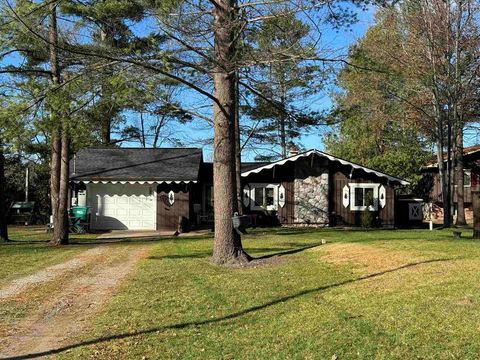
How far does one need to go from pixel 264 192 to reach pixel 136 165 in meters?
6.57

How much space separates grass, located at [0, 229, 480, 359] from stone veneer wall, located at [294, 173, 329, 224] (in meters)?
15.9

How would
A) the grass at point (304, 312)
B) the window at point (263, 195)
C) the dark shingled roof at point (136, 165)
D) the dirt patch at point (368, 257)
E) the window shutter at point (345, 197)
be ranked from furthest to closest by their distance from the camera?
the window at point (263, 195), the window shutter at point (345, 197), the dark shingled roof at point (136, 165), the dirt patch at point (368, 257), the grass at point (304, 312)

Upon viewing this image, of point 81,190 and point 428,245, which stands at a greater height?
point 81,190

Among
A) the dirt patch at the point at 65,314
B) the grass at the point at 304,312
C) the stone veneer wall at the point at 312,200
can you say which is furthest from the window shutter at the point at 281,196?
the grass at the point at 304,312

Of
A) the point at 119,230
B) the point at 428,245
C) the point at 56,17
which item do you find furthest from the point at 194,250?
the point at 119,230

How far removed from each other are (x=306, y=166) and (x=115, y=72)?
17205mm

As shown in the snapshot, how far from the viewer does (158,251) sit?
1538 cm

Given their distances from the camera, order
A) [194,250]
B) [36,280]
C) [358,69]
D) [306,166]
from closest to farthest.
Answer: [36,280] < [358,69] < [194,250] < [306,166]

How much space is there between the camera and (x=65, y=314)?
748 centimetres

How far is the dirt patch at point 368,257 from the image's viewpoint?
9.64 metres

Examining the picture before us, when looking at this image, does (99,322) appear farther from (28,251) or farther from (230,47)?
(28,251)

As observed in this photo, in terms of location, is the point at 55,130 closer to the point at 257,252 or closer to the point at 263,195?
the point at 257,252

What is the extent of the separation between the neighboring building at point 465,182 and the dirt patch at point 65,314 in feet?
82.5

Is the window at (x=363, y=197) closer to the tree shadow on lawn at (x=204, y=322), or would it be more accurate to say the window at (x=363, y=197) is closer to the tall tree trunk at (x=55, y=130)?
the tall tree trunk at (x=55, y=130)
